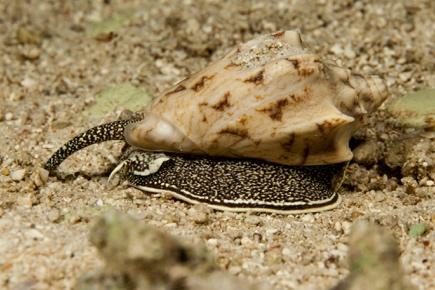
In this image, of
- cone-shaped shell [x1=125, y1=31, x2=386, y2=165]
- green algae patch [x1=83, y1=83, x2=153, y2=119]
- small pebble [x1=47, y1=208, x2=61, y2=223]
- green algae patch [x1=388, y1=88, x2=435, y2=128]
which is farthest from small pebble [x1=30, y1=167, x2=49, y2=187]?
green algae patch [x1=388, y1=88, x2=435, y2=128]

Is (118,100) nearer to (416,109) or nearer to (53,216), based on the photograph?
(53,216)

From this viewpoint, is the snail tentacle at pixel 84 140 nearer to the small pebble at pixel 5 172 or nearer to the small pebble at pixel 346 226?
the small pebble at pixel 5 172

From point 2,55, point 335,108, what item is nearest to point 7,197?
point 335,108

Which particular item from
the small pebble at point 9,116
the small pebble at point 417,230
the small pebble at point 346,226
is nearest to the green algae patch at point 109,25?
the small pebble at point 9,116

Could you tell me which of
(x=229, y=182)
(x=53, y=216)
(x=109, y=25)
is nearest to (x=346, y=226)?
(x=229, y=182)

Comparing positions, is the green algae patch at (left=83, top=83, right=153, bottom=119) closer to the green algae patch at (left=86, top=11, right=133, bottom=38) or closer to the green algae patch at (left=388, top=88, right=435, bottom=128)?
the green algae patch at (left=86, top=11, right=133, bottom=38)

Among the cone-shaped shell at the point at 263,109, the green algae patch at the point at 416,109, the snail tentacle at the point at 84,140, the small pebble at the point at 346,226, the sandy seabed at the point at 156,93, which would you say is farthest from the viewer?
the green algae patch at the point at 416,109
